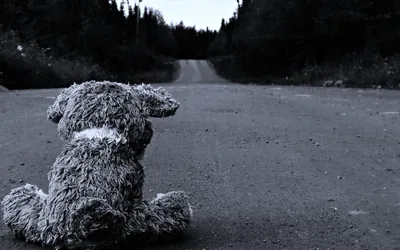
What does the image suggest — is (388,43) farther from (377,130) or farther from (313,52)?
(377,130)

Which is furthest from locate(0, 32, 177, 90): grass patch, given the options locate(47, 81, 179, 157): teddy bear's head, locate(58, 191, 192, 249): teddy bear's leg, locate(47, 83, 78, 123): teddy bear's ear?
locate(58, 191, 192, 249): teddy bear's leg

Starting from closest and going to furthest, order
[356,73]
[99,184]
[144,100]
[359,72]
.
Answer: [99,184]
[144,100]
[356,73]
[359,72]

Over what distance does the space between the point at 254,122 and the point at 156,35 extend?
8422 centimetres

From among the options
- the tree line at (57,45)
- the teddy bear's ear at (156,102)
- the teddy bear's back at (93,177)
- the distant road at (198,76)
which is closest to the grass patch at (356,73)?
the tree line at (57,45)

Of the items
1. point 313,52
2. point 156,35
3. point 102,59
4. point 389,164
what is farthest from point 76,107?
point 156,35

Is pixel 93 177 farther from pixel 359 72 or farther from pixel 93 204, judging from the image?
pixel 359 72

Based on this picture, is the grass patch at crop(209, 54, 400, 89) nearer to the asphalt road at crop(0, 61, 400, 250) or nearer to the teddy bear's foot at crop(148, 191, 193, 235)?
the asphalt road at crop(0, 61, 400, 250)

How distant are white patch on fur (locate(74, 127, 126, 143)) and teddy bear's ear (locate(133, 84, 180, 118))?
13.9 inches

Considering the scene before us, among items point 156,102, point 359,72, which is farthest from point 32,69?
point 156,102

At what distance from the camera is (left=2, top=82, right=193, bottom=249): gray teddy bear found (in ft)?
9.73

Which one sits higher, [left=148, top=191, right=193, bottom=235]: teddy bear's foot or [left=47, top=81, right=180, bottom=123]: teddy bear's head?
[left=47, top=81, right=180, bottom=123]: teddy bear's head

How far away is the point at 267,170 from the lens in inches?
244

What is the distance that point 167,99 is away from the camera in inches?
148

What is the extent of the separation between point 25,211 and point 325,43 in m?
29.9
